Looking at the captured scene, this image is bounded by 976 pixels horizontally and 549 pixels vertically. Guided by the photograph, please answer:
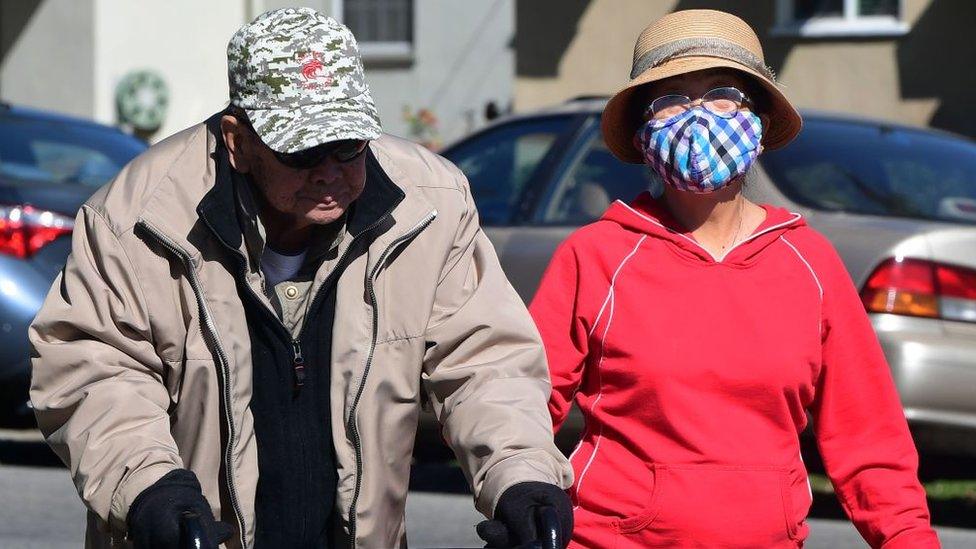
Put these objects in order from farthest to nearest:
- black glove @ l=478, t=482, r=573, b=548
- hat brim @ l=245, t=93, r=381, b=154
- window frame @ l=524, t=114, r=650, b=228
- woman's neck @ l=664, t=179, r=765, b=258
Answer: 1. window frame @ l=524, t=114, r=650, b=228
2. woman's neck @ l=664, t=179, r=765, b=258
3. hat brim @ l=245, t=93, r=381, b=154
4. black glove @ l=478, t=482, r=573, b=548

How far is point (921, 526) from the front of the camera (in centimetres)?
319

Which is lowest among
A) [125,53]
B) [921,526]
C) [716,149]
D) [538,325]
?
[125,53]

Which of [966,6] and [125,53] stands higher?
[966,6]

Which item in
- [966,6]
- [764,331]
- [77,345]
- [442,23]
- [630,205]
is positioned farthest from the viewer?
[442,23]

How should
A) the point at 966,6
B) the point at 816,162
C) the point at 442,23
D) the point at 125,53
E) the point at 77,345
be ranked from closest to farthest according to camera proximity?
the point at 77,345
the point at 816,162
the point at 966,6
the point at 125,53
the point at 442,23

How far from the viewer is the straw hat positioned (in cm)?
336

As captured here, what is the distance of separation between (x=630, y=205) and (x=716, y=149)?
0.21 m

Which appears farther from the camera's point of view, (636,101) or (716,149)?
(636,101)

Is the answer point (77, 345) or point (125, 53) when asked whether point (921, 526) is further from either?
point (125, 53)

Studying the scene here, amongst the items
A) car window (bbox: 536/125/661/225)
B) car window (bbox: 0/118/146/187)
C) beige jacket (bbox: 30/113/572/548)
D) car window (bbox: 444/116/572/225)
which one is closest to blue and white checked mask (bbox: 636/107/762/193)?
beige jacket (bbox: 30/113/572/548)

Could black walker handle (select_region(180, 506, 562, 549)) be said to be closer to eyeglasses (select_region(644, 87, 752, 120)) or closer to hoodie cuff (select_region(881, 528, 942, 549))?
hoodie cuff (select_region(881, 528, 942, 549))

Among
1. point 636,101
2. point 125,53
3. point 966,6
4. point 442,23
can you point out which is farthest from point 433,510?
point 442,23

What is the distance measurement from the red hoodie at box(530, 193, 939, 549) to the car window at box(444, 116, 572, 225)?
370cm

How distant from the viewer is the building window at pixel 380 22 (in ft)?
80.1
